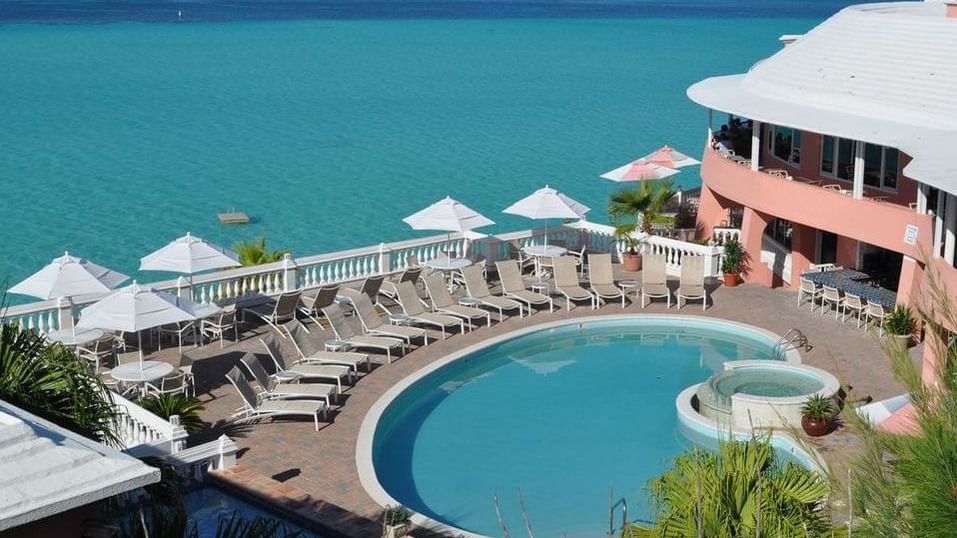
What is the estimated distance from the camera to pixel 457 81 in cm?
9406

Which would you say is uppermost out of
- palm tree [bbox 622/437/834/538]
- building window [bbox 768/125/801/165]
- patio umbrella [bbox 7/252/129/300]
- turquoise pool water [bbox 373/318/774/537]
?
palm tree [bbox 622/437/834/538]

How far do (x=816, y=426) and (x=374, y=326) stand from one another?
331 inches

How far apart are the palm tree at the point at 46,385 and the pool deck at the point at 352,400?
4.80m

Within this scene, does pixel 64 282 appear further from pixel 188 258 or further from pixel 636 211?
pixel 636 211

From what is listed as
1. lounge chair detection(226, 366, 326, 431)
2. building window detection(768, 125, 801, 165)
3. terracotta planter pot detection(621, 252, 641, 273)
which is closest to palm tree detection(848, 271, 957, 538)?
lounge chair detection(226, 366, 326, 431)

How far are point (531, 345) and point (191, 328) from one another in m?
6.50

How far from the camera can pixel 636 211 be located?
30062mm

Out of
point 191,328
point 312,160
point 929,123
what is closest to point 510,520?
point 191,328

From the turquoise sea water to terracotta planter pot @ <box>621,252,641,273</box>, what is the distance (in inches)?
639

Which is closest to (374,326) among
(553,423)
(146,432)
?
(553,423)

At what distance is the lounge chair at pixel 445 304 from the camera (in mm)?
25109

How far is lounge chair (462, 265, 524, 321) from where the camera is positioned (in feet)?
84.3

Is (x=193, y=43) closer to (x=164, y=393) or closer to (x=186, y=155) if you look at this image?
(x=186, y=155)

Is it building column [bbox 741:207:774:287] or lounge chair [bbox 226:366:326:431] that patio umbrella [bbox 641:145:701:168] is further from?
lounge chair [bbox 226:366:326:431]
